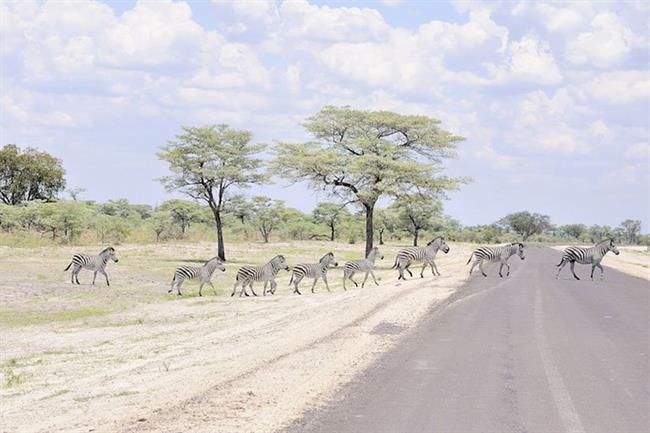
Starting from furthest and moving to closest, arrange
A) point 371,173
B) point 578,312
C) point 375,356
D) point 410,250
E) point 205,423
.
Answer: point 371,173 < point 410,250 < point 578,312 < point 375,356 < point 205,423

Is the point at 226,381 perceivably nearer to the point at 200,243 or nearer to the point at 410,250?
the point at 410,250

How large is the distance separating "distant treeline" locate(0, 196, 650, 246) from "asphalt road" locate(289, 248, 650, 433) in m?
31.6

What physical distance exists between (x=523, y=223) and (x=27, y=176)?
104104 millimetres

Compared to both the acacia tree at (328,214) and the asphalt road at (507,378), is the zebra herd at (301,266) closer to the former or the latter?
the asphalt road at (507,378)

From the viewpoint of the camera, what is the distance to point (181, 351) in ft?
47.8

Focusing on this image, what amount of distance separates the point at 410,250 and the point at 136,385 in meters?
22.3

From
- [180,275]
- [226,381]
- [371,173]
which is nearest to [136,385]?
[226,381]

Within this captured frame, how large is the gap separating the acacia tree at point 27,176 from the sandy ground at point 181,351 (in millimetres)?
44974

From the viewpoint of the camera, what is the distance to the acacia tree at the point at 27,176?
238ft

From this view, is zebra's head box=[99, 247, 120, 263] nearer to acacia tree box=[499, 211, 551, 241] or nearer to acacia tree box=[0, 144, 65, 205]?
acacia tree box=[0, 144, 65, 205]

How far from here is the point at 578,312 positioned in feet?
64.3

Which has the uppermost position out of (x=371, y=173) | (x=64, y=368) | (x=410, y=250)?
(x=371, y=173)

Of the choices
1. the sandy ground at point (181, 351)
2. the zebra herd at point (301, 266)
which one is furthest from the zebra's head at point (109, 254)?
the sandy ground at point (181, 351)

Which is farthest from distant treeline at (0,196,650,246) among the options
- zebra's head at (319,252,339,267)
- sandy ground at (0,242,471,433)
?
sandy ground at (0,242,471,433)
